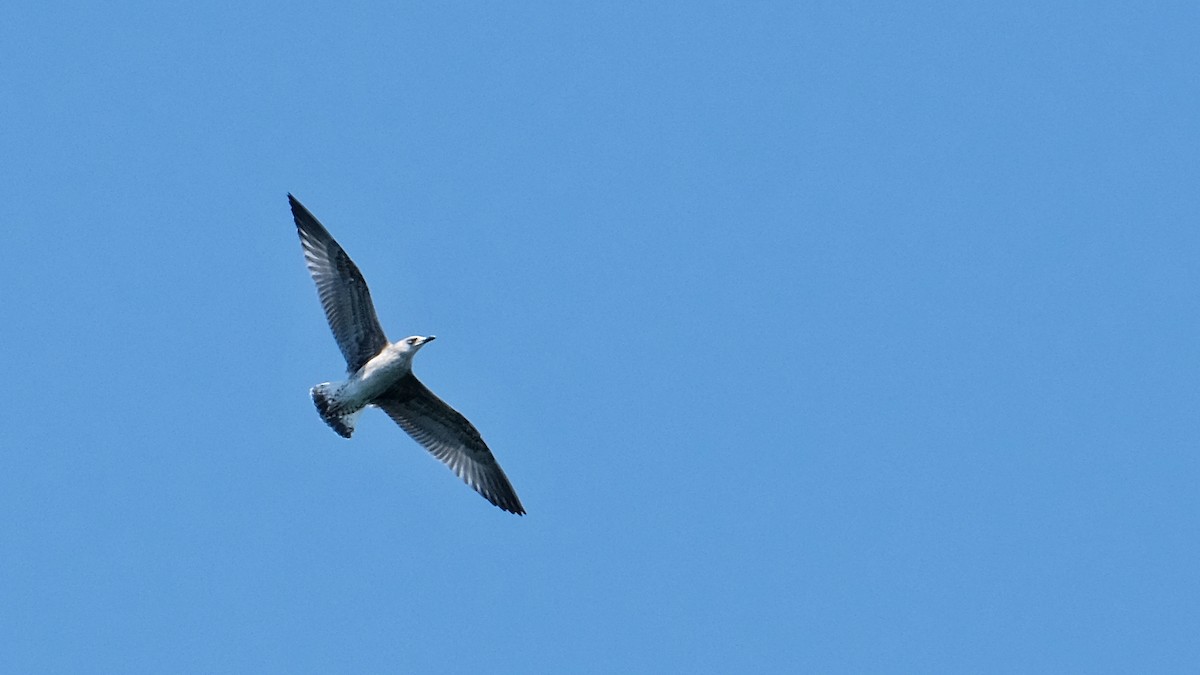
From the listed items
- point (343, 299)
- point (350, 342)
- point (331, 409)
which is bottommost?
point (331, 409)

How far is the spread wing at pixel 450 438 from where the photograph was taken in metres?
26.8

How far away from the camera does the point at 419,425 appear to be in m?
27.3

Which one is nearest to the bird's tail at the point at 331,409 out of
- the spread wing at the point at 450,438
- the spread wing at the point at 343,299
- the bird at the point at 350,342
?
the bird at the point at 350,342

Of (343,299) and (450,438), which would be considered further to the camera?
(450,438)

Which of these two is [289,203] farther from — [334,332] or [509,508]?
[509,508]

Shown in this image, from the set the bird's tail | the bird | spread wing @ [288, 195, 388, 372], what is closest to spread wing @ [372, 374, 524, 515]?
the bird

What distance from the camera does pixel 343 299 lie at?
2606 centimetres

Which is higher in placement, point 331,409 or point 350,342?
point 350,342

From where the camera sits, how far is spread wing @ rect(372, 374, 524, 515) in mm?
26844

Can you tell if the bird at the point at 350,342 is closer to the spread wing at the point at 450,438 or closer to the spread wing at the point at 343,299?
the spread wing at the point at 343,299

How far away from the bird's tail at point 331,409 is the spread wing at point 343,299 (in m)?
0.39

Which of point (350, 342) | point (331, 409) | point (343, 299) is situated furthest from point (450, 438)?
point (343, 299)

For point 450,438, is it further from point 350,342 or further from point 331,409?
point 350,342

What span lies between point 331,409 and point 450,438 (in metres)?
1.98
